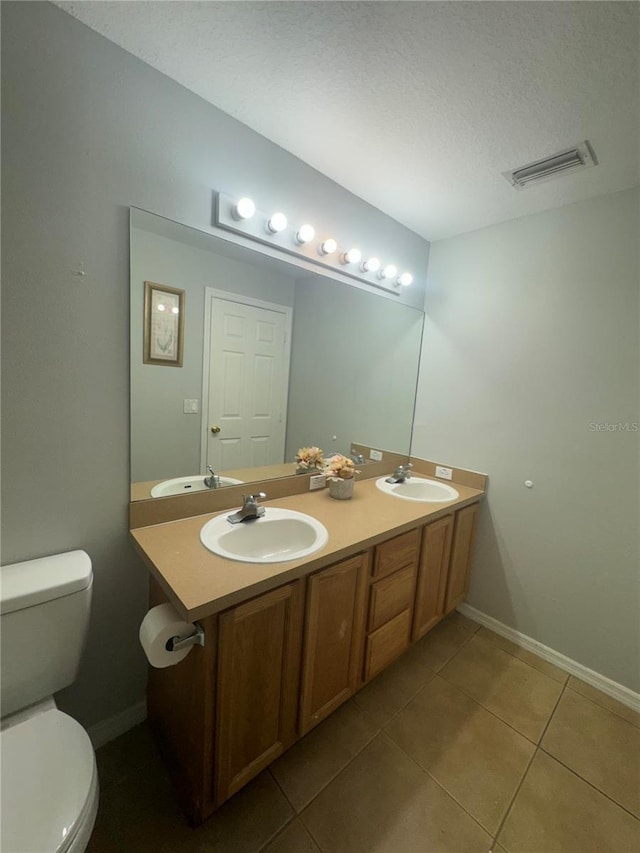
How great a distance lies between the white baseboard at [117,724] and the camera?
1.31 meters

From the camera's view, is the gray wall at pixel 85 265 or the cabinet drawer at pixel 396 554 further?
the cabinet drawer at pixel 396 554

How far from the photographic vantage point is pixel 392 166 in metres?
1.58

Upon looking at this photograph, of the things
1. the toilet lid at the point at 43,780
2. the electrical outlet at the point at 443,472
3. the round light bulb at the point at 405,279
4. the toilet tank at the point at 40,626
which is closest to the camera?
the toilet lid at the point at 43,780

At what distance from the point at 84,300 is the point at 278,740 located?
1.64 metres

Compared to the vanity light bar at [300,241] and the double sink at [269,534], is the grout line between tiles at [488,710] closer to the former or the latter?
the double sink at [269,534]

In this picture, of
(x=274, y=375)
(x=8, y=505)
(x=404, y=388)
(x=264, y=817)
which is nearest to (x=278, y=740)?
(x=264, y=817)

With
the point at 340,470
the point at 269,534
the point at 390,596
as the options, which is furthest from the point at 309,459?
the point at 390,596

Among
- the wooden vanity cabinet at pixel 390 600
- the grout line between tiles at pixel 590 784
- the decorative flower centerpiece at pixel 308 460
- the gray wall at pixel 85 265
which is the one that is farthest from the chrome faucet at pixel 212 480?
the grout line between tiles at pixel 590 784

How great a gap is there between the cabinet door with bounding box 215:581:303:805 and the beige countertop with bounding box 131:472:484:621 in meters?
0.07

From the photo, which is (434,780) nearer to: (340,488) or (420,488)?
(340,488)

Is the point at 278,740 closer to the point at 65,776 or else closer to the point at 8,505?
the point at 65,776

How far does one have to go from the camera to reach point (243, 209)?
4.42ft

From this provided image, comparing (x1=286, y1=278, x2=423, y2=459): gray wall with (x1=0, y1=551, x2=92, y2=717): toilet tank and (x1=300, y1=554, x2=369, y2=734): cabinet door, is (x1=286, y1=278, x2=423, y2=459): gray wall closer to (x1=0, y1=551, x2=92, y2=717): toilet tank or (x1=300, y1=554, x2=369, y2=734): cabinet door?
(x1=300, y1=554, x2=369, y2=734): cabinet door

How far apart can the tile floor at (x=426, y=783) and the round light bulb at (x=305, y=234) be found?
216 cm
